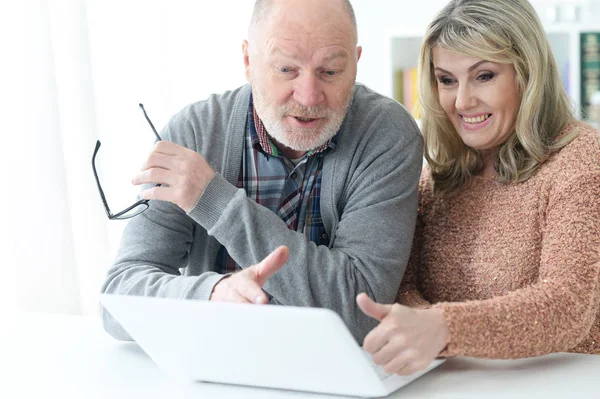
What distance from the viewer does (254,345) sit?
3.44ft

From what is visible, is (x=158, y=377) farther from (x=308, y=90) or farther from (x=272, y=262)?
(x=308, y=90)

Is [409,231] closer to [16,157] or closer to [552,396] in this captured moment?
[552,396]

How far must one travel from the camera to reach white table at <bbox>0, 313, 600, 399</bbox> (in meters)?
1.11

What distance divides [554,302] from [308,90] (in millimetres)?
589

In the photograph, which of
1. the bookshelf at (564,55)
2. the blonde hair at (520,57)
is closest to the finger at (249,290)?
the blonde hair at (520,57)

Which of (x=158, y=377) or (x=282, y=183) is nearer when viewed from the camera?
(x=158, y=377)

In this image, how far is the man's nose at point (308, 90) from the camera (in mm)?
1500

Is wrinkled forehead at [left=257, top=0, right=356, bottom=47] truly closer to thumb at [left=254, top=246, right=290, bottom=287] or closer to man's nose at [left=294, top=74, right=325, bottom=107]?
man's nose at [left=294, top=74, right=325, bottom=107]

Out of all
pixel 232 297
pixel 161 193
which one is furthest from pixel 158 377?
pixel 161 193

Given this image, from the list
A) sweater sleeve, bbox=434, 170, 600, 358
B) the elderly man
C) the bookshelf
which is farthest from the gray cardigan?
the bookshelf

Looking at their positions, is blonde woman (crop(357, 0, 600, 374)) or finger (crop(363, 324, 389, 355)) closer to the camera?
finger (crop(363, 324, 389, 355))

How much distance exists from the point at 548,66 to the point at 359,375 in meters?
0.85

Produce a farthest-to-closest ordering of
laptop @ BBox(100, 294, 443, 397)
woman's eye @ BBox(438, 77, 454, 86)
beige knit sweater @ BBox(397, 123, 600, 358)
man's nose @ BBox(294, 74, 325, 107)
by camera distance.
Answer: woman's eye @ BBox(438, 77, 454, 86) < man's nose @ BBox(294, 74, 325, 107) < beige knit sweater @ BBox(397, 123, 600, 358) < laptop @ BBox(100, 294, 443, 397)

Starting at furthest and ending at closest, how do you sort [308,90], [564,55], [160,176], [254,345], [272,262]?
[564,55], [308,90], [160,176], [272,262], [254,345]
